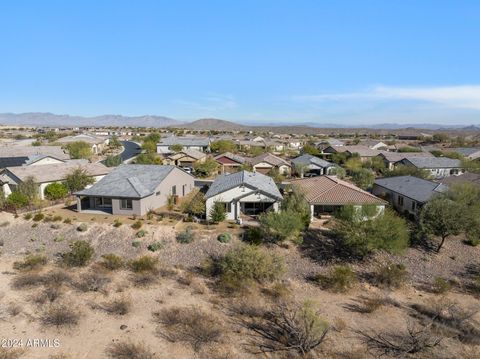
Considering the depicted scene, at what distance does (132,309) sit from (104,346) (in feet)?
10.8

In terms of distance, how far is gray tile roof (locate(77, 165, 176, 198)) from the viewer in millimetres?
33781

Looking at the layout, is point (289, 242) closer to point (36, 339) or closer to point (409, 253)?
point (409, 253)

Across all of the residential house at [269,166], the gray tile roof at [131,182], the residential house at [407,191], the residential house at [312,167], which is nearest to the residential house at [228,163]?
the residential house at [269,166]

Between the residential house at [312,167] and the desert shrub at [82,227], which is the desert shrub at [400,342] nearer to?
the desert shrub at [82,227]

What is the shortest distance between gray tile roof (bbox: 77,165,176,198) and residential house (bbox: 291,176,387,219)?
1455 cm

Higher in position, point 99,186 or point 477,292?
point 99,186

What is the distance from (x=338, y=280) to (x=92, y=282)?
15.8 meters

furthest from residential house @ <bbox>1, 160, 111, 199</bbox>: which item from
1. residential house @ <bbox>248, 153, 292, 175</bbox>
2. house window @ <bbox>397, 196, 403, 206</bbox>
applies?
house window @ <bbox>397, 196, 403, 206</bbox>

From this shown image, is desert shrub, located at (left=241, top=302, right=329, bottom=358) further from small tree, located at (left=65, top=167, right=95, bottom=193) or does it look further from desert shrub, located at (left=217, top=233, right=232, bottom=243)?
small tree, located at (left=65, top=167, right=95, bottom=193)

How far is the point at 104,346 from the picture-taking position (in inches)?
669

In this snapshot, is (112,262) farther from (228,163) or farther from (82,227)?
(228,163)

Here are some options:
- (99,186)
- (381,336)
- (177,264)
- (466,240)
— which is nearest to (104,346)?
(177,264)

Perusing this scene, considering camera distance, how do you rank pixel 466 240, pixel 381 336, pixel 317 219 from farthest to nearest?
pixel 317 219 → pixel 466 240 → pixel 381 336

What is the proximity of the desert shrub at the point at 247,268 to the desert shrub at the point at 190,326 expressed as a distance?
3435 millimetres
